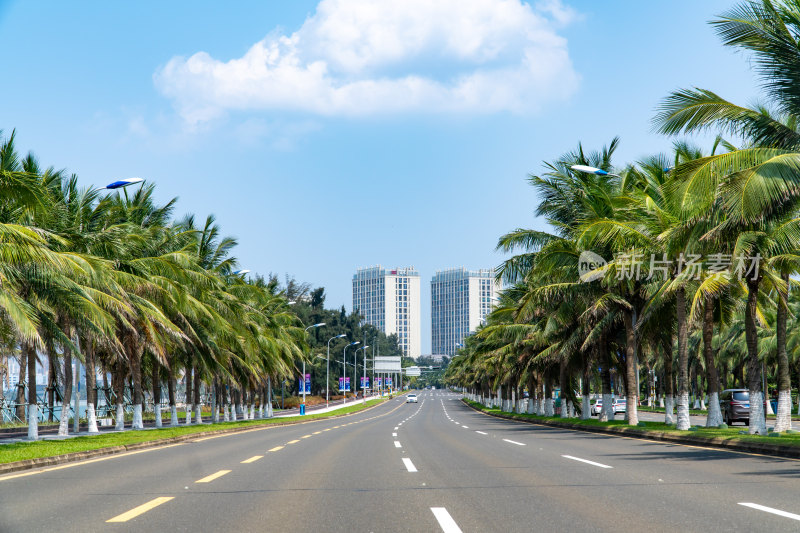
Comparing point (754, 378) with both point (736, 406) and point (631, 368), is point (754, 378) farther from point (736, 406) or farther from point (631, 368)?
point (736, 406)

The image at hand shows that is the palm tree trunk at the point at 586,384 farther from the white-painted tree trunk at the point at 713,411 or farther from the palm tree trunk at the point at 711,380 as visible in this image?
the white-painted tree trunk at the point at 713,411

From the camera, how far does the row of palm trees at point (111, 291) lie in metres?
18.7

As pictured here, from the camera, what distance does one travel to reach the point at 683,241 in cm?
2036

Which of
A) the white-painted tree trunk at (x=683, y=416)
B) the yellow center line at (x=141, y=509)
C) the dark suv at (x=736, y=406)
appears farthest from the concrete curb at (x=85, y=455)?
the dark suv at (x=736, y=406)

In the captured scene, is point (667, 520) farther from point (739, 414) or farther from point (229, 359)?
point (229, 359)

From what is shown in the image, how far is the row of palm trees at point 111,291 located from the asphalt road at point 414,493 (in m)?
5.81

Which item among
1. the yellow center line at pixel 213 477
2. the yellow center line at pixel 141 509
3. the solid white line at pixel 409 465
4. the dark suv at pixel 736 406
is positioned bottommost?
the dark suv at pixel 736 406

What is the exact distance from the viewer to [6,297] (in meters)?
16.8

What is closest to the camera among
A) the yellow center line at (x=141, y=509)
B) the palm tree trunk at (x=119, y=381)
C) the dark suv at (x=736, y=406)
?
the yellow center line at (x=141, y=509)

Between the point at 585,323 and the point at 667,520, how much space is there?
1055 inches

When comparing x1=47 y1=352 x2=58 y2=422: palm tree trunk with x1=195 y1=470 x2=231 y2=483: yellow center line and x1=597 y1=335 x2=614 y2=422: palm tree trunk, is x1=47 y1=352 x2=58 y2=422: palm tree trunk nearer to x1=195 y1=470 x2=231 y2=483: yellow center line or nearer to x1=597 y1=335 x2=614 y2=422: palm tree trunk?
x1=195 y1=470 x2=231 y2=483: yellow center line

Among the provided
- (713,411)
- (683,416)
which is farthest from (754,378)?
(713,411)

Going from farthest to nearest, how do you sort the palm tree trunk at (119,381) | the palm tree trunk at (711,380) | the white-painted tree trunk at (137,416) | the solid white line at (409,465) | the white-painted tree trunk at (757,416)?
the palm tree trunk at (119,381) → the white-painted tree trunk at (137,416) → the palm tree trunk at (711,380) → the white-painted tree trunk at (757,416) → the solid white line at (409,465)

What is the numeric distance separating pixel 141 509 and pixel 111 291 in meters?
18.5
